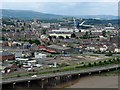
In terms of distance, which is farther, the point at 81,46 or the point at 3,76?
the point at 81,46

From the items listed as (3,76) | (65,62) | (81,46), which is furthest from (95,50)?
(3,76)

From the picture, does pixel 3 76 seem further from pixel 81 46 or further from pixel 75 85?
pixel 81 46

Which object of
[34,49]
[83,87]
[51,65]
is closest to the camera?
[83,87]

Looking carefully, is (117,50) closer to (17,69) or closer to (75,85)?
(17,69)

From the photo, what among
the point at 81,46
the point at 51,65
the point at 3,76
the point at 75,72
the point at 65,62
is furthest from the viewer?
the point at 81,46

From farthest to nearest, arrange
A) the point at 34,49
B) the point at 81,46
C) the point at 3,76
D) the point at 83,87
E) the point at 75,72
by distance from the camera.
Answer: the point at 81,46 < the point at 34,49 < the point at 75,72 < the point at 3,76 < the point at 83,87

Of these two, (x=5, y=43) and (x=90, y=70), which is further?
(x=5, y=43)

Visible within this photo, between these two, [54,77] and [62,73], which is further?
[62,73]

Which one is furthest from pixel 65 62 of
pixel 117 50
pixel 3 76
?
pixel 117 50

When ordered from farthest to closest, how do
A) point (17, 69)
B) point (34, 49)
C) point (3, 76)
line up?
1. point (34, 49)
2. point (17, 69)
3. point (3, 76)
